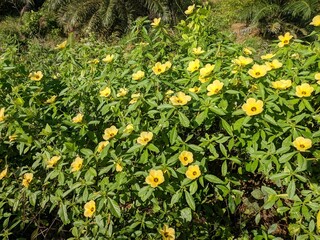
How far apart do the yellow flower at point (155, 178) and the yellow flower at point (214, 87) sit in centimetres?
42

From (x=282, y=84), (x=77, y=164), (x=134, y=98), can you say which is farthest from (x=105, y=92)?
(x=282, y=84)

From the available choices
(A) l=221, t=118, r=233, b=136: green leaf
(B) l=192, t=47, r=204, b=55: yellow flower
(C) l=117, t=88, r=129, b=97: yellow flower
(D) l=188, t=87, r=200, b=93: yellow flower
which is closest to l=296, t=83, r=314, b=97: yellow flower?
(A) l=221, t=118, r=233, b=136: green leaf

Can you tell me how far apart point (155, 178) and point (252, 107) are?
1.70ft

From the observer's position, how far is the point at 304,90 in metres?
1.61

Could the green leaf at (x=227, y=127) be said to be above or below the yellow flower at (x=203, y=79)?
below

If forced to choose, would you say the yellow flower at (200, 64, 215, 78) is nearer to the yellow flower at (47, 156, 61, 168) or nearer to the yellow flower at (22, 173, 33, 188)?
the yellow flower at (47, 156, 61, 168)

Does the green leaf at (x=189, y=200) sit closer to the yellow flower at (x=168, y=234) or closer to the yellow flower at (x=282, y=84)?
the yellow flower at (x=168, y=234)

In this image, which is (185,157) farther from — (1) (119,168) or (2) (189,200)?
(1) (119,168)

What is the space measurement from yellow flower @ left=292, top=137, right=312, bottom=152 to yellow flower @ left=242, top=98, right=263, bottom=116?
0.63 feet

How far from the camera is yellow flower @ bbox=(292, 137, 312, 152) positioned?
1.47 meters

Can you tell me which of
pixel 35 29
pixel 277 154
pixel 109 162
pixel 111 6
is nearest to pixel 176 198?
pixel 109 162

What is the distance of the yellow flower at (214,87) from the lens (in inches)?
64.7

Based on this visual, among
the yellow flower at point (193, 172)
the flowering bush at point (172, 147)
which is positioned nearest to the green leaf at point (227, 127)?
the flowering bush at point (172, 147)

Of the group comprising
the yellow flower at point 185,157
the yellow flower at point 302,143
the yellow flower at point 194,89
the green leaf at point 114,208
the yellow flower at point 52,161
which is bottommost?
the green leaf at point 114,208
